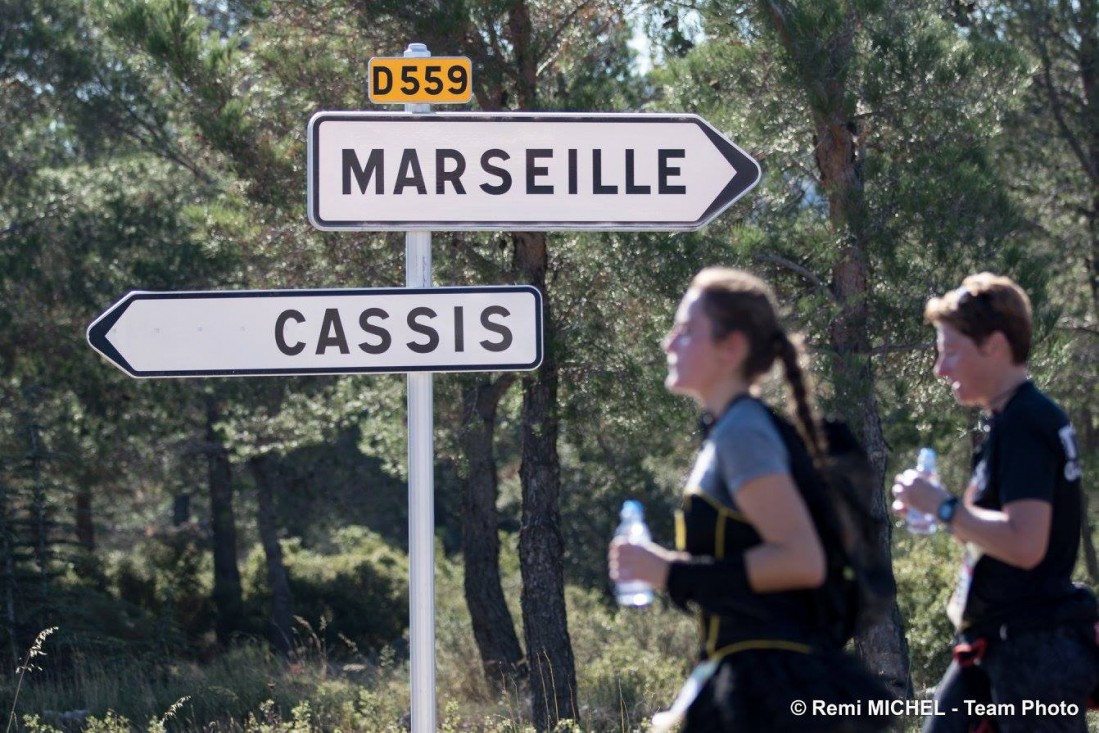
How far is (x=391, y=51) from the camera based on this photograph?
9031 millimetres

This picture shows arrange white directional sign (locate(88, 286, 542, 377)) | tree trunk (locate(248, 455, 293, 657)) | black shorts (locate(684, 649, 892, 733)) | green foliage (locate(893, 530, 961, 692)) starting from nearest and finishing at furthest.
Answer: black shorts (locate(684, 649, 892, 733)), white directional sign (locate(88, 286, 542, 377)), green foliage (locate(893, 530, 961, 692)), tree trunk (locate(248, 455, 293, 657))

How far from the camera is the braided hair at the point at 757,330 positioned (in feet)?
8.19

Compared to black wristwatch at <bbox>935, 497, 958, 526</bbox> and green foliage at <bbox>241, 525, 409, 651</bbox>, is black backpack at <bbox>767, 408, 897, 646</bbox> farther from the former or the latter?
green foliage at <bbox>241, 525, 409, 651</bbox>

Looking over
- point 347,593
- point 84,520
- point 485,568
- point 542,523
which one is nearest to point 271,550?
point 347,593

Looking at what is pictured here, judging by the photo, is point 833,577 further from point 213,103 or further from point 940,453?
point 940,453

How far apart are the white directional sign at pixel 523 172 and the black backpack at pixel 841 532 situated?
1.68 metres

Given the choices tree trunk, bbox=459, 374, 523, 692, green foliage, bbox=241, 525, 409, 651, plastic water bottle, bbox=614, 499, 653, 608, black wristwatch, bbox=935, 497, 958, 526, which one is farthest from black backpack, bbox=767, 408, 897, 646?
green foliage, bbox=241, 525, 409, 651

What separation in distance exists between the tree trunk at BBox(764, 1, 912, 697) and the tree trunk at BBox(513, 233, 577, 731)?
2174mm

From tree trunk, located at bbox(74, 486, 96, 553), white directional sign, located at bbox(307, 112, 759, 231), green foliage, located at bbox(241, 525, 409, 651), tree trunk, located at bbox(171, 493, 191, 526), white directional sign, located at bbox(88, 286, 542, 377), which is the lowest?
green foliage, located at bbox(241, 525, 409, 651)

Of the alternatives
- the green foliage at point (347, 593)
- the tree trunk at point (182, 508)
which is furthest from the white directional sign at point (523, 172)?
the tree trunk at point (182, 508)

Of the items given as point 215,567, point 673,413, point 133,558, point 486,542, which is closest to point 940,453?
point 486,542

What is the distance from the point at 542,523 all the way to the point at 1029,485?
24.1 feet

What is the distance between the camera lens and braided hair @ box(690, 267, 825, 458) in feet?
8.19

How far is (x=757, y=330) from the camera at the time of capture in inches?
98.7
